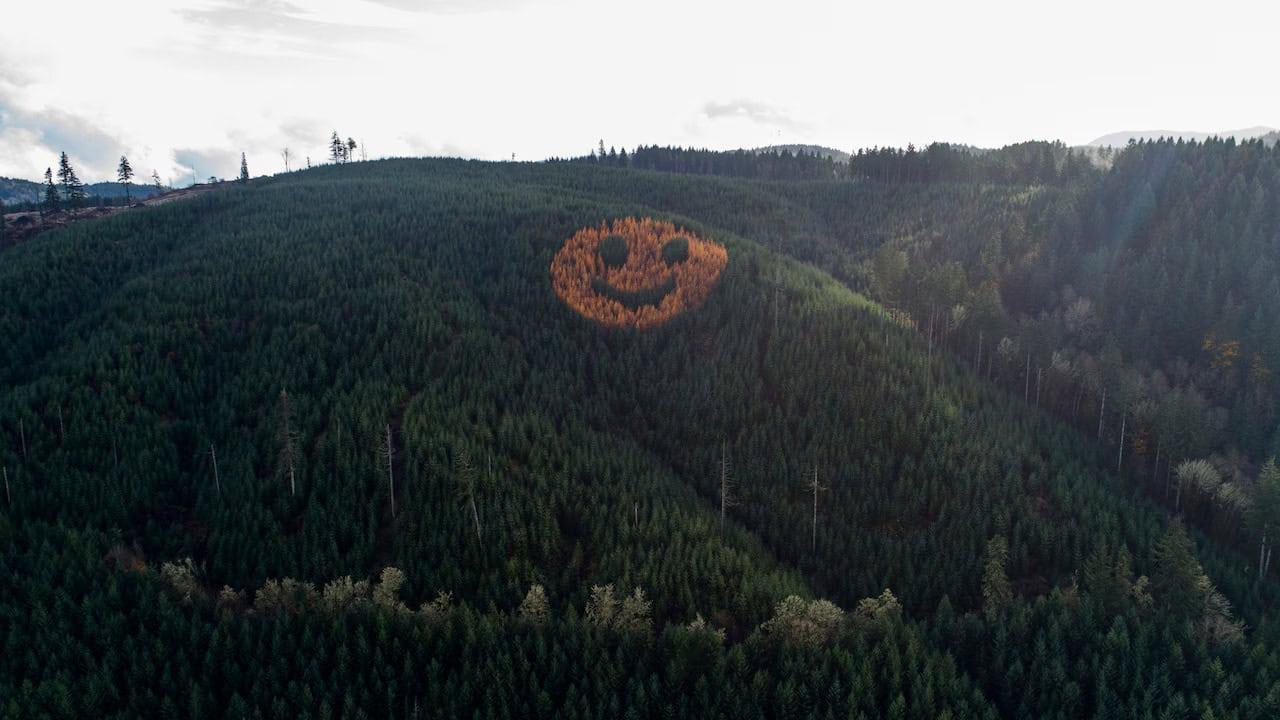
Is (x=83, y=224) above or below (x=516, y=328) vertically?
above

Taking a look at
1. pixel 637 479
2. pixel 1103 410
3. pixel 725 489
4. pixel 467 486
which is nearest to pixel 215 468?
pixel 467 486

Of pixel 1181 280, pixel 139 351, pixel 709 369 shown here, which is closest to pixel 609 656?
pixel 709 369

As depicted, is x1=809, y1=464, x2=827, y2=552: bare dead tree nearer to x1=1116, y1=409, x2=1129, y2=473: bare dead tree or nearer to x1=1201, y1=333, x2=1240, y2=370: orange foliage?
x1=1116, y1=409, x2=1129, y2=473: bare dead tree

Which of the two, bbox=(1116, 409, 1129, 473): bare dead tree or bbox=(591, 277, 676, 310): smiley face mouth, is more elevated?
bbox=(591, 277, 676, 310): smiley face mouth

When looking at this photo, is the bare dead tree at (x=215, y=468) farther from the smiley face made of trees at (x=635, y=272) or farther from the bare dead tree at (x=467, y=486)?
the smiley face made of trees at (x=635, y=272)

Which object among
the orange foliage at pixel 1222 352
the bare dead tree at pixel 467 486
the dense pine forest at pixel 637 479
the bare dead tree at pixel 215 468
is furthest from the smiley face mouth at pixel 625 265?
the orange foliage at pixel 1222 352

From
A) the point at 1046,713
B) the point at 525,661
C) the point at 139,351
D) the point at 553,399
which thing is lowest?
the point at 1046,713

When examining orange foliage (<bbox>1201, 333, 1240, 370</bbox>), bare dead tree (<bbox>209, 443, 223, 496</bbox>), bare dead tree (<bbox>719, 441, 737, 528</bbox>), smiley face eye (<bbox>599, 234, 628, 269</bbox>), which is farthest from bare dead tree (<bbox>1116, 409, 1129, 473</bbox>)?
bare dead tree (<bbox>209, 443, 223, 496</bbox>)

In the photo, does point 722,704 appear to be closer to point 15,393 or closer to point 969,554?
point 969,554
